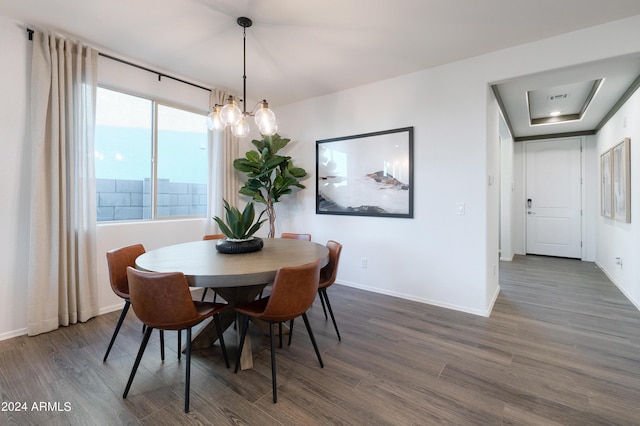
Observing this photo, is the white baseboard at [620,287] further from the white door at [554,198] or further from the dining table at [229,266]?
the dining table at [229,266]

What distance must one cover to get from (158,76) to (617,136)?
235 inches

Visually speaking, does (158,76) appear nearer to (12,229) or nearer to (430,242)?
(12,229)

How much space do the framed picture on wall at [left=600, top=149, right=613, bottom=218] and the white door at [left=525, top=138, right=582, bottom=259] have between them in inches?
35.2

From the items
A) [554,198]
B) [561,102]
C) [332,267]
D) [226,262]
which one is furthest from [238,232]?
[554,198]

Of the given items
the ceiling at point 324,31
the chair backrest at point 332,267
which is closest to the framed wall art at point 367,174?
the ceiling at point 324,31

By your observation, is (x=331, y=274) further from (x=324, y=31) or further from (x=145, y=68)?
(x=145, y=68)

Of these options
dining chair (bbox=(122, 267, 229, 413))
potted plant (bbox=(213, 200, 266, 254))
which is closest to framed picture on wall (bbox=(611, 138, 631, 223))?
potted plant (bbox=(213, 200, 266, 254))

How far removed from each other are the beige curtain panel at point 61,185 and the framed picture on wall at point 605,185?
21.4 ft

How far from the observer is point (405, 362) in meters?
2.05

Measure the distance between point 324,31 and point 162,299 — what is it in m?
2.45

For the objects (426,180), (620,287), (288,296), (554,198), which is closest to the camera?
(288,296)

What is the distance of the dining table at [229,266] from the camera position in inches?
63.8

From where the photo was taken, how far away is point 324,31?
2527 millimetres

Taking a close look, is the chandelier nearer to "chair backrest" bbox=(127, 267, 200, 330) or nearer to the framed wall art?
"chair backrest" bbox=(127, 267, 200, 330)
